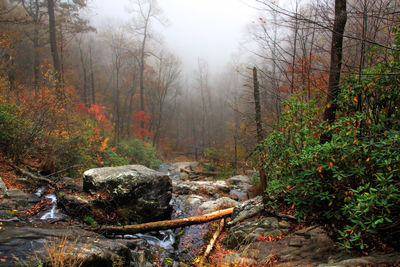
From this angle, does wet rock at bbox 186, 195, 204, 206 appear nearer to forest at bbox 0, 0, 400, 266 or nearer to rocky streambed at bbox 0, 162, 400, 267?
rocky streambed at bbox 0, 162, 400, 267

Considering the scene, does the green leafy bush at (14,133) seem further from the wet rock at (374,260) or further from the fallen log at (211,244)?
the wet rock at (374,260)

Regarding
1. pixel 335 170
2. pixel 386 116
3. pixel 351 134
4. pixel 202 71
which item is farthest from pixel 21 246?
pixel 202 71

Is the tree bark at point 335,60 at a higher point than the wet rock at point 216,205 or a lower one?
higher

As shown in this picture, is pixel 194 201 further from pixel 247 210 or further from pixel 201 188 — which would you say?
pixel 247 210

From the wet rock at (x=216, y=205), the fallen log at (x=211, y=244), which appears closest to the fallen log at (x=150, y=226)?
the fallen log at (x=211, y=244)

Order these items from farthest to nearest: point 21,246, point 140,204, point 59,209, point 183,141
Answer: point 183,141 → point 140,204 → point 59,209 → point 21,246

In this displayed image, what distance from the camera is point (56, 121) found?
356 inches

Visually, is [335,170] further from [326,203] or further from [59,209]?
[59,209]

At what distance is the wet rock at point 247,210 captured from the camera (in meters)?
5.66

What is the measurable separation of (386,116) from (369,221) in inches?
76.9

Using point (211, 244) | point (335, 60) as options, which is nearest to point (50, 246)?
point (211, 244)

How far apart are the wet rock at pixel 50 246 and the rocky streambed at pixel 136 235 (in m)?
0.01

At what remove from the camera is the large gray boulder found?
648 centimetres

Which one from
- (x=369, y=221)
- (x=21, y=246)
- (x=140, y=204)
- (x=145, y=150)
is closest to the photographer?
(x=369, y=221)
